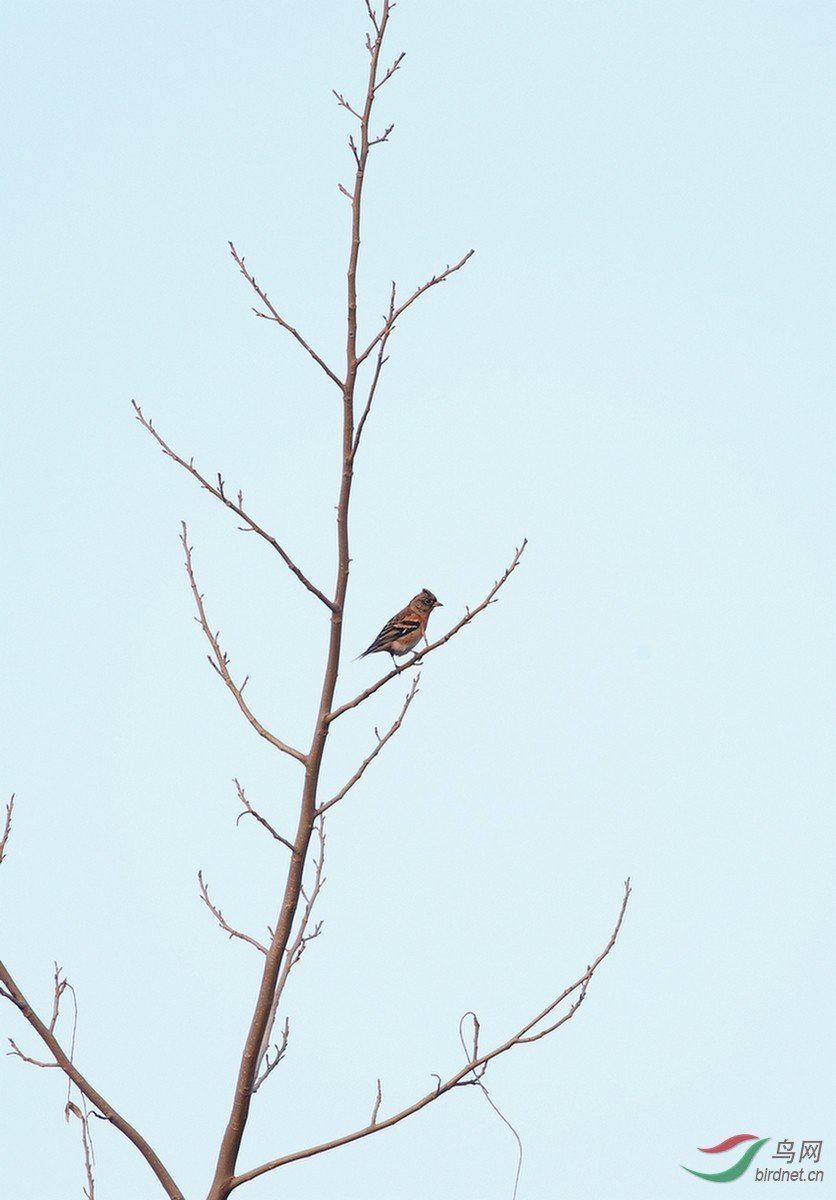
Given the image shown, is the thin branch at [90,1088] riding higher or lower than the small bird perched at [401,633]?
lower

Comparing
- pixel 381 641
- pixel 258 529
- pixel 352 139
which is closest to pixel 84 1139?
pixel 258 529

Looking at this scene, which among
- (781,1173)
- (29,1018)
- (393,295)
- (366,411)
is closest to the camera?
(29,1018)

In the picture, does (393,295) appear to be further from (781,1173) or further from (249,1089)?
(781,1173)

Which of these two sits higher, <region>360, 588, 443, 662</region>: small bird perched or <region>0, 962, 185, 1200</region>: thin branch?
<region>360, 588, 443, 662</region>: small bird perched

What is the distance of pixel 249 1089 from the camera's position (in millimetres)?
4293

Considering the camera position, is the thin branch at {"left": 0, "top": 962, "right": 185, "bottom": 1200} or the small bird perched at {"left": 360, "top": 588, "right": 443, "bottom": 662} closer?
the thin branch at {"left": 0, "top": 962, "right": 185, "bottom": 1200}

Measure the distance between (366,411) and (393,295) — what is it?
526 millimetres

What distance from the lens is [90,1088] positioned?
4.03 m

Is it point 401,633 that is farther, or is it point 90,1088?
point 401,633

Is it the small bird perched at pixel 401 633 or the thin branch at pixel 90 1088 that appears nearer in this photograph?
the thin branch at pixel 90 1088

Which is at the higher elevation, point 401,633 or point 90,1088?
point 401,633

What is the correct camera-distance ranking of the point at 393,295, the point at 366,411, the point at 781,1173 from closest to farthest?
the point at 366,411
the point at 393,295
the point at 781,1173

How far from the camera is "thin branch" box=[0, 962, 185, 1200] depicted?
405 centimetres

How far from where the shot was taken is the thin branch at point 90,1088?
4047 millimetres
